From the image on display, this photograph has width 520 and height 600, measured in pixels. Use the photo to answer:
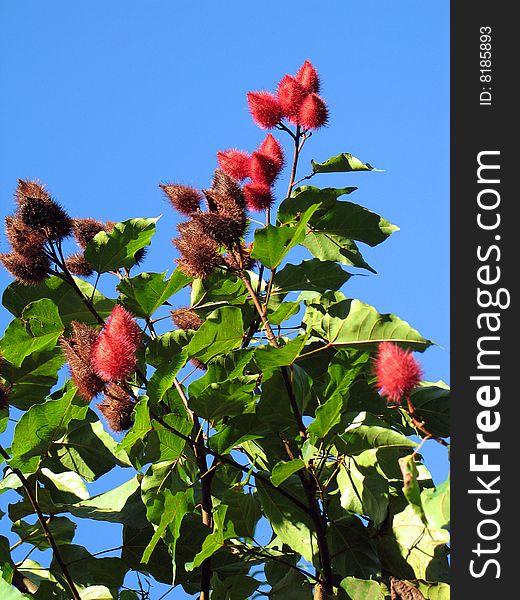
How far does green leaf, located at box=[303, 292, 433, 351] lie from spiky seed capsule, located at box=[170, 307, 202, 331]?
0.36 metres

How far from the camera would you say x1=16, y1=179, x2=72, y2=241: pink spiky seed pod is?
255 cm

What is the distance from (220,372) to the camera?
236 cm

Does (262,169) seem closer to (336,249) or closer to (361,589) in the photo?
(336,249)

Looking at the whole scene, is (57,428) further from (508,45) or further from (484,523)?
(508,45)

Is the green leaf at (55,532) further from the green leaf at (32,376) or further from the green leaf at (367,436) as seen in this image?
the green leaf at (367,436)

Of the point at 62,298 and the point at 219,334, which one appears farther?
the point at 62,298

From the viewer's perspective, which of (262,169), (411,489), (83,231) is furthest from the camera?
(83,231)

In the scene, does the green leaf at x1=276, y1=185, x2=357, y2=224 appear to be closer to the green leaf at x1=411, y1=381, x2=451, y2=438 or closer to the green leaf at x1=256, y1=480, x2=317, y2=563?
the green leaf at x1=411, y1=381, x2=451, y2=438

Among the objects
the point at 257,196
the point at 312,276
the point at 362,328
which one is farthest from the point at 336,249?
the point at 362,328

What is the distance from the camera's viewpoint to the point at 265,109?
2.77 m

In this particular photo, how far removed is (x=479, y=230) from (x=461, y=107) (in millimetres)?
296

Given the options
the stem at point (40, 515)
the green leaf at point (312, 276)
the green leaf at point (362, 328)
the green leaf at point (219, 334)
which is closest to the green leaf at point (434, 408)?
the green leaf at point (362, 328)

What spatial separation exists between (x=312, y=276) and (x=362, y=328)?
0.29m

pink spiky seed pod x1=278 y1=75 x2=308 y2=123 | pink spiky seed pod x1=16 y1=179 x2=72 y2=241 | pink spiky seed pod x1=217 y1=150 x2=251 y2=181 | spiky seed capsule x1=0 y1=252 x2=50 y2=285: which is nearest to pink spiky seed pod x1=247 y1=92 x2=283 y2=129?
pink spiky seed pod x1=278 y1=75 x2=308 y2=123
